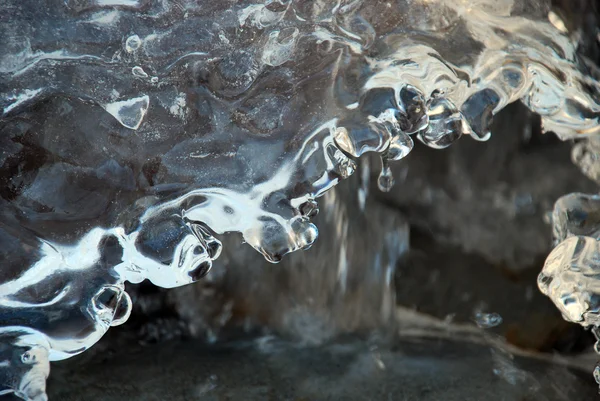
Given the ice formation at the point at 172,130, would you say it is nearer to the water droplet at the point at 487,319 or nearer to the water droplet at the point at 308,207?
the water droplet at the point at 308,207

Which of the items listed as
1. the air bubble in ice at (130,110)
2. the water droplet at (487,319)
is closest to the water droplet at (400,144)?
the air bubble in ice at (130,110)

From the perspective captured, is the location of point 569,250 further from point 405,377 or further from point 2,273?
point 2,273

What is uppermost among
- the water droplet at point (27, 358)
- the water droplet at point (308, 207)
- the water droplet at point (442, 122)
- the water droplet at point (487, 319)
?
the water droplet at point (442, 122)

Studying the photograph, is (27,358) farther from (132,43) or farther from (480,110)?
(480,110)

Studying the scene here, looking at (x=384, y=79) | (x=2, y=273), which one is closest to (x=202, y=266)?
(x=2, y=273)

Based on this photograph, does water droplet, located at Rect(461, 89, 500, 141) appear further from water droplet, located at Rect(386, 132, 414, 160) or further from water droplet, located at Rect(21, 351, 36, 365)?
water droplet, located at Rect(21, 351, 36, 365)

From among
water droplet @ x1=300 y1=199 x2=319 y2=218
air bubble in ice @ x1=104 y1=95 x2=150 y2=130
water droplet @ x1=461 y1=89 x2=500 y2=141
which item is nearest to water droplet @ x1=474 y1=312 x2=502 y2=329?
water droplet @ x1=461 y1=89 x2=500 y2=141

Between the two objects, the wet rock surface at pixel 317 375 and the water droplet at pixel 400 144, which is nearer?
the water droplet at pixel 400 144
